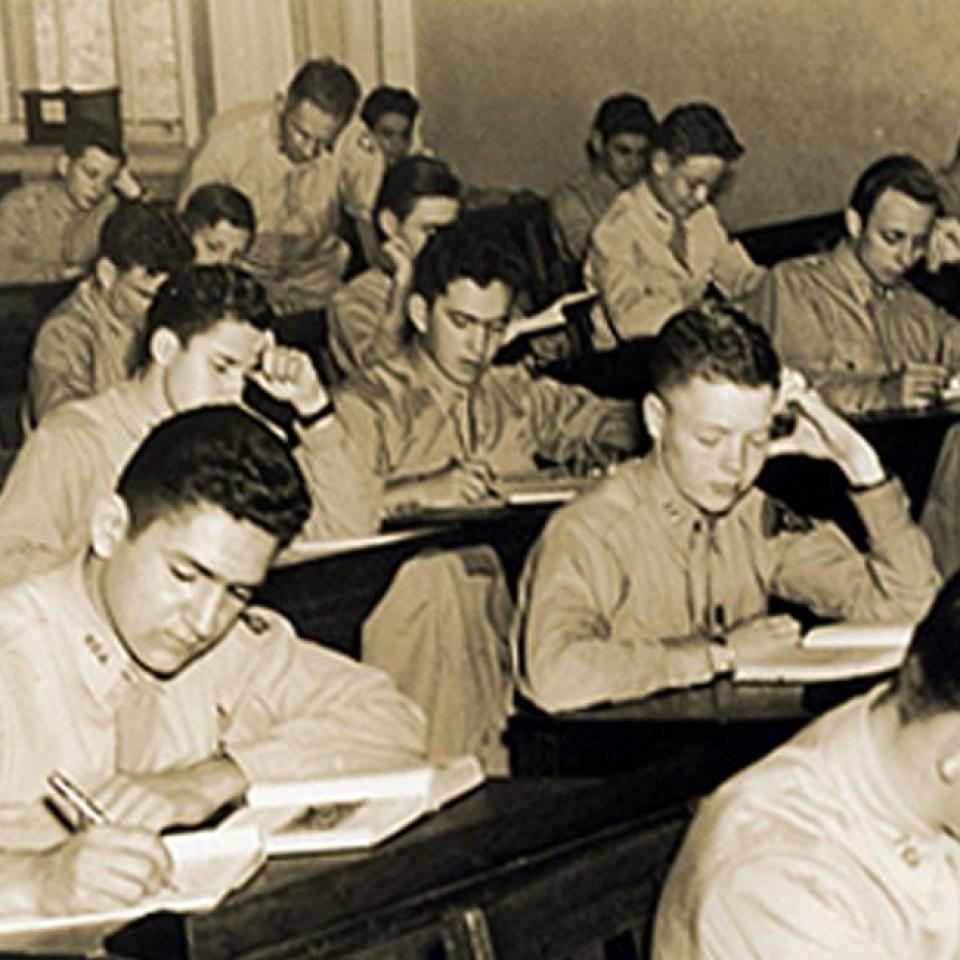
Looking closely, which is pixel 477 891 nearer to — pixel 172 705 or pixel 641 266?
pixel 172 705

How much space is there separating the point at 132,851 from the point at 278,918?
39 centimetres

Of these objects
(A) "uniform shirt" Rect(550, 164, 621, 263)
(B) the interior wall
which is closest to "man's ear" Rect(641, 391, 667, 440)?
(A) "uniform shirt" Rect(550, 164, 621, 263)

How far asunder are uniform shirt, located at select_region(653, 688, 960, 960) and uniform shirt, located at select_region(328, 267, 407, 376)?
19.4 ft

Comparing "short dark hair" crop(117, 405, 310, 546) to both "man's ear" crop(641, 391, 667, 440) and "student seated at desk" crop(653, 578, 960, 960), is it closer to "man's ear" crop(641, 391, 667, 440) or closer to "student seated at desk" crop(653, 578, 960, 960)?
"student seated at desk" crop(653, 578, 960, 960)

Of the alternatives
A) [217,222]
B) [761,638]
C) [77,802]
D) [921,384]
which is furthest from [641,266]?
[77,802]

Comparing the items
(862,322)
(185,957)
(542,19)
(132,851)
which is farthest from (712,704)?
(542,19)

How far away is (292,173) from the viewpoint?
33.3 ft

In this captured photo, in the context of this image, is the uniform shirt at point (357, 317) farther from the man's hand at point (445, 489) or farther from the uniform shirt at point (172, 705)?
the uniform shirt at point (172, 705)

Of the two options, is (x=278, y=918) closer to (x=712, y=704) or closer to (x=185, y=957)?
(x=185, y=957)

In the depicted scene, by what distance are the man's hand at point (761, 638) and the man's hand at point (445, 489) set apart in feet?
4.32

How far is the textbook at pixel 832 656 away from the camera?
4.33 m

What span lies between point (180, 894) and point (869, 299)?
5.61 metres

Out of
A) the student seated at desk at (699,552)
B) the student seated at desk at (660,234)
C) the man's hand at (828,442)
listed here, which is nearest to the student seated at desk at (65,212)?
the student seated at desk at (660,234)

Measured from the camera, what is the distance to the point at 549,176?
1252cm
